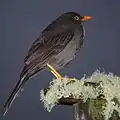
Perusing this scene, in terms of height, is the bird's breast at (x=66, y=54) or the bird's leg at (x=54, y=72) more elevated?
the bird's breast at (x=66, y=54)

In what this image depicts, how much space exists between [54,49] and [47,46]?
36 mm

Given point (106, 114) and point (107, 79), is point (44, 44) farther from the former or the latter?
point (106, 114)

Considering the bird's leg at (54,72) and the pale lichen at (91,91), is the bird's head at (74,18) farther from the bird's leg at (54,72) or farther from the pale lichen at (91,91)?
the pale lichen at (91,91)

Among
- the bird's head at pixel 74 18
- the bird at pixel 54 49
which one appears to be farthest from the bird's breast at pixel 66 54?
the bird's head at pixel 74 18

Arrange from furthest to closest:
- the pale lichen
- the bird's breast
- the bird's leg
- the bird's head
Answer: the bird's head → the bird's breast → the bird's leg → the pale lichen

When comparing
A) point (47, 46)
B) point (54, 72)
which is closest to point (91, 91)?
point (54, 72)

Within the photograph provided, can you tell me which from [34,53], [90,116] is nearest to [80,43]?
[34,53]

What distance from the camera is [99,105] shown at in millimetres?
896

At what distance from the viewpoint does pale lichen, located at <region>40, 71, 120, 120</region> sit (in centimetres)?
89

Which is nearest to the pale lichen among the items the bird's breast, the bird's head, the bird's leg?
the bird's leg

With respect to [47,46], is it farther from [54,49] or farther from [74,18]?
[74,18]

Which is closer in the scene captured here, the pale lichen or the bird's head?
the pale lichen

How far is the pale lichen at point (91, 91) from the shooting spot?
89 centimetres

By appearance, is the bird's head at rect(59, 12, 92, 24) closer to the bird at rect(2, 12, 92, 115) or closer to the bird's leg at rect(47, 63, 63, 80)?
the bird at rect(2, 12, 92, 115)
